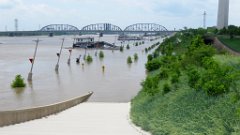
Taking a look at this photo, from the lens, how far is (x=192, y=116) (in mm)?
8039

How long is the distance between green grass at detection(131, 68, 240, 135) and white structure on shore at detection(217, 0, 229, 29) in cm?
6787

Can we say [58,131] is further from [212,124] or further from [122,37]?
[122,37]

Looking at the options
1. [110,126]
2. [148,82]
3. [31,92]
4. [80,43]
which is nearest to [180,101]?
[110,126]

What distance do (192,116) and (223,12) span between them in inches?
2806

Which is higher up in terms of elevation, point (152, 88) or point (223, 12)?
point (223, 12)

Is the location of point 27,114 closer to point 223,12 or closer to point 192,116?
point 192,116

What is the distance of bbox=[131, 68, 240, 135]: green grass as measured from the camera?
6914 millimetres

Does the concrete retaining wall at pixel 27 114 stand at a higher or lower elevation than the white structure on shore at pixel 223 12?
lower

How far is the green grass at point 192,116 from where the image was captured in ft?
22.7

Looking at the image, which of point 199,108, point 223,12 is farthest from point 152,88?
point 223,12

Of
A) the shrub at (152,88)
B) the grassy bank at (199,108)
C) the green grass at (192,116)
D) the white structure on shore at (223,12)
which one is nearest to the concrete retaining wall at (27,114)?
the grassy bank at (199,108)

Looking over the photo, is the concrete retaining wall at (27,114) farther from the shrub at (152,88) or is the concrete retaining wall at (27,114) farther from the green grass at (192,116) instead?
the shrub at (152,88)

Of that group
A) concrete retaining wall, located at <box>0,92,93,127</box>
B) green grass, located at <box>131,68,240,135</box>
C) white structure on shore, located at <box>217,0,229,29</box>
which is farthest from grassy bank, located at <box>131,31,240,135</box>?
white structure on shore, located at <box>217,0,229,29</box>

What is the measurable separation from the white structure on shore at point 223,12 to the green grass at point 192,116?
223 ft
